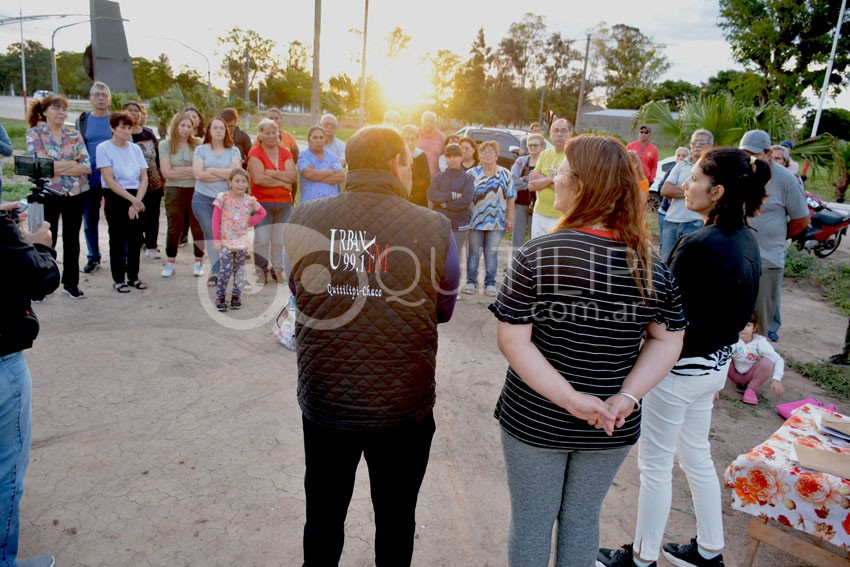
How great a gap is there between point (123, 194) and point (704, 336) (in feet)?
19.5

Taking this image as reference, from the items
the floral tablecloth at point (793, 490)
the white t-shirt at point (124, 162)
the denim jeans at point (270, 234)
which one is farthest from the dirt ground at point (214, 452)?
the white t-shirt at point (124, 162)

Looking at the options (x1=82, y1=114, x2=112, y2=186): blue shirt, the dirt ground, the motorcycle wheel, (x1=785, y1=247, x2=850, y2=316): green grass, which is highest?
(x1=82, y1=114, x2=112, y2=186): blue shirt

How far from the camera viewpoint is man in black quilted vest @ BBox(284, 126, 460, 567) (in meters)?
1.98

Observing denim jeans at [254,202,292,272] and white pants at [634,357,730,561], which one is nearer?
white pants at [634,357,730,561]

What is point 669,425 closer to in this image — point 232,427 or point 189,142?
point 232,427

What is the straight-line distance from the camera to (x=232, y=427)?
12.3 feet

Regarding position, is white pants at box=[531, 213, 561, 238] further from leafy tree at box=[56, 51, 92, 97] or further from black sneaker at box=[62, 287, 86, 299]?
leafy tree at box=[56, 51, 92, 97]

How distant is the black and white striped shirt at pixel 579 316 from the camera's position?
1828 millimetres

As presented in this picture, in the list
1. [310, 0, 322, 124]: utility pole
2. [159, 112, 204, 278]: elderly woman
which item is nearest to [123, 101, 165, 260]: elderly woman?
[159, 112, 204, 278]: elderly woman

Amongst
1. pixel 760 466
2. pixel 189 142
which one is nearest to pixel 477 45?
pixel 189 142

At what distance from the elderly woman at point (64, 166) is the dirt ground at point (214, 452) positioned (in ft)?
1.73

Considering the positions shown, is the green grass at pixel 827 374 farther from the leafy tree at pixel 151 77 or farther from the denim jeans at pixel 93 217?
the leafy tree at pixel 151 77

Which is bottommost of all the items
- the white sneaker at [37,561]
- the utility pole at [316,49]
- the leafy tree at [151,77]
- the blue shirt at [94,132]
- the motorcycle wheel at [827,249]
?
the white sneaker at [37,561]

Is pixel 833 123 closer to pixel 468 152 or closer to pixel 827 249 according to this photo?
pixel 827 249
